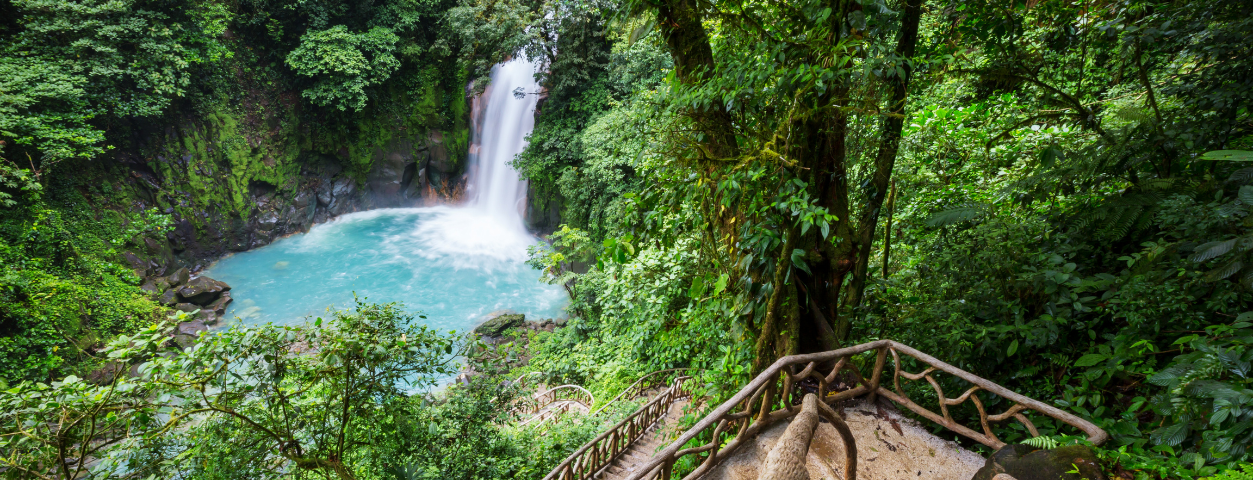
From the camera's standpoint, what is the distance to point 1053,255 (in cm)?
281

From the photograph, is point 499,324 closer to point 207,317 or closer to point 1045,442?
point 207,317

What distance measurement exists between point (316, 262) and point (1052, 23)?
17834 mm

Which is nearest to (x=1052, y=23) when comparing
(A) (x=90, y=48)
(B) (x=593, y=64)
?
(B) (x=593, y=64)

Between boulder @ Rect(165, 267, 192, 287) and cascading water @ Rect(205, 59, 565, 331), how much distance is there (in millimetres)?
1182

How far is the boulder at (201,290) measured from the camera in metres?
12.3

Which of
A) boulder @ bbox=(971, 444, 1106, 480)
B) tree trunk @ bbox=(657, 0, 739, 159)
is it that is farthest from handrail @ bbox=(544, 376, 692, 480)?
boulder @ bbox=(971, 444, 1106, 480)

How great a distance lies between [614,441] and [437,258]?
43.5 feet

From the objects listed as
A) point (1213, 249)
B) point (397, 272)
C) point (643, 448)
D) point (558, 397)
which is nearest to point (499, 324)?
point (558, 397)

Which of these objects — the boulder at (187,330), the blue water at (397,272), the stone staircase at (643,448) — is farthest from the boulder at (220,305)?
the stone staircase at (643,448)

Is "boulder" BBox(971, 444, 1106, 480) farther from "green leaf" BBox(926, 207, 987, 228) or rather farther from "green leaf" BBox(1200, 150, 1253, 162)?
"green leaf" BBox(926, 207, 987, 228)

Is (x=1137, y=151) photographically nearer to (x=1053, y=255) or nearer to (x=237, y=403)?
(x=1053, y=255)

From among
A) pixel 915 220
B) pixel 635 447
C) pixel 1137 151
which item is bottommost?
pixel 635 447

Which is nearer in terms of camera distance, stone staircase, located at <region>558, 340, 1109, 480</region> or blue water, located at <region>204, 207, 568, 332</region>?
stone staircase, located at <region>558, 340, 1109, 480</region>

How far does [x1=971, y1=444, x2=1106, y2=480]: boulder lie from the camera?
192 cm
